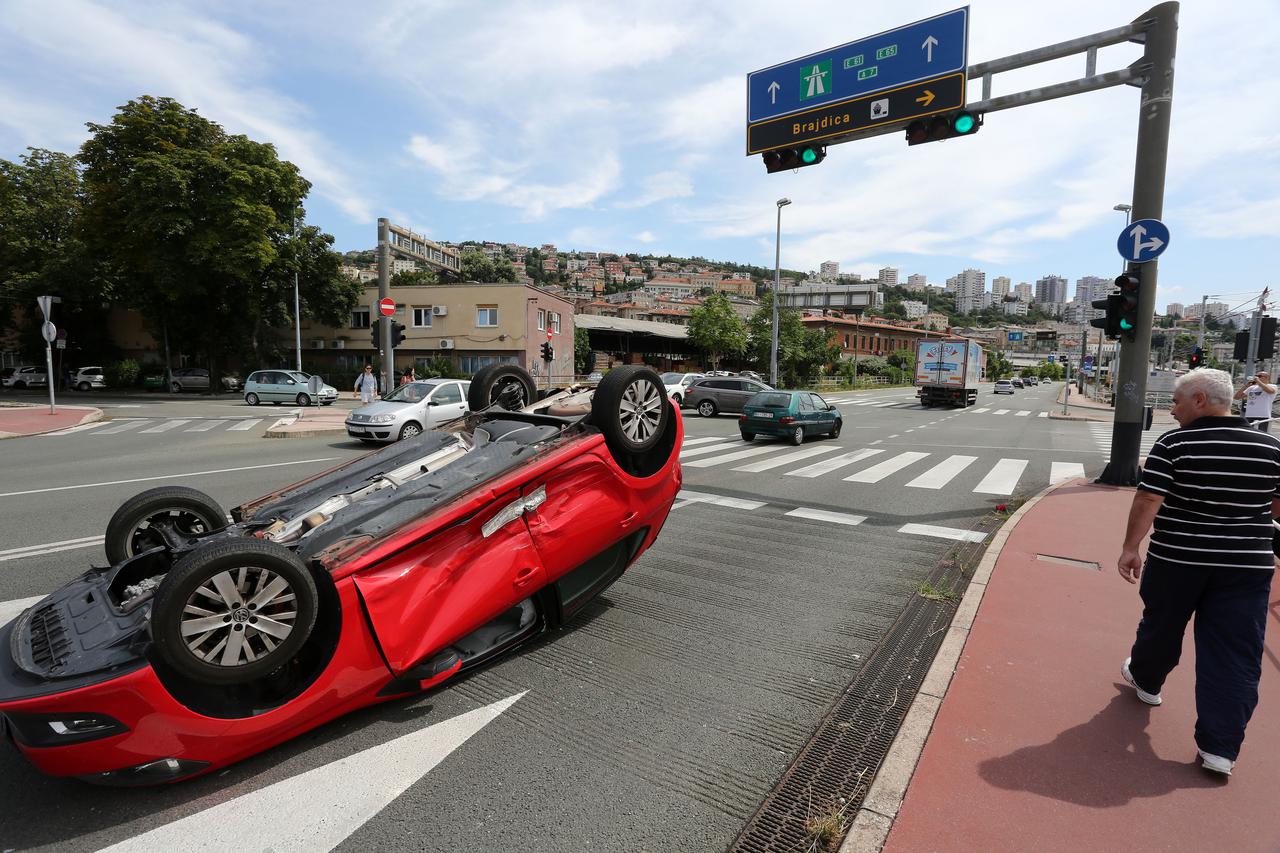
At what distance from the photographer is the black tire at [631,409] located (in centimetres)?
414

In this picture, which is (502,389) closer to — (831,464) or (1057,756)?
(1057,756)

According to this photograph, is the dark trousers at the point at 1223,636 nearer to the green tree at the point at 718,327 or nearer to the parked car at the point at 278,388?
the parked car at the point at 278,388

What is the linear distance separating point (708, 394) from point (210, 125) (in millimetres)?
28436

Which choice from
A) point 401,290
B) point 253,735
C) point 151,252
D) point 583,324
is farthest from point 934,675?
point 583,324

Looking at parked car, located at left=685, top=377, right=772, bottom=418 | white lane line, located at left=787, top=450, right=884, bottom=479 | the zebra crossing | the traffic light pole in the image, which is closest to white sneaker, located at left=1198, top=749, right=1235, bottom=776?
the zebra crossing

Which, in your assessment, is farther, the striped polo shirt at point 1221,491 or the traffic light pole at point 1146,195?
the traffic light pole at point 1146,195

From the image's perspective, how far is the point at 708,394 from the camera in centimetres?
2369

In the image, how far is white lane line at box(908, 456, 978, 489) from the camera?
10.8 metres

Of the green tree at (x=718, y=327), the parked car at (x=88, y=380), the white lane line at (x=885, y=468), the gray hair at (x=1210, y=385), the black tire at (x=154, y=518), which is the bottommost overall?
the white lane line at (x=885, y=468)

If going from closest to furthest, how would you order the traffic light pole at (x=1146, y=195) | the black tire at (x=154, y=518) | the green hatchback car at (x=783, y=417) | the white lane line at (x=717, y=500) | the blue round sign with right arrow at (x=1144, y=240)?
the black tire at (x=154, y=518), the white lane line at (x=717, y=500), the blue round sign with right arrow at (x=1144, y=240), the traffic light pole at (x=1146, y=195), the green hatchback car at (x=783, y=417)

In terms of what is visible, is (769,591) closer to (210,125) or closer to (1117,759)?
(1117,759)

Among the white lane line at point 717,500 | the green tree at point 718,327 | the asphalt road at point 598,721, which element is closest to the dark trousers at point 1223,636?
the asphalt road at point 598,721

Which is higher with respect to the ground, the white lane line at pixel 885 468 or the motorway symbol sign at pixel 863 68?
the motorway symbol sign at pixel 863 68

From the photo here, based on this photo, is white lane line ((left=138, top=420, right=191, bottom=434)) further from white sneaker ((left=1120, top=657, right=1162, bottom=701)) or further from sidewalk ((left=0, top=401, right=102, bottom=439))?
white sneaker ((left=1120, top=657, right=1162, bottom=701))
